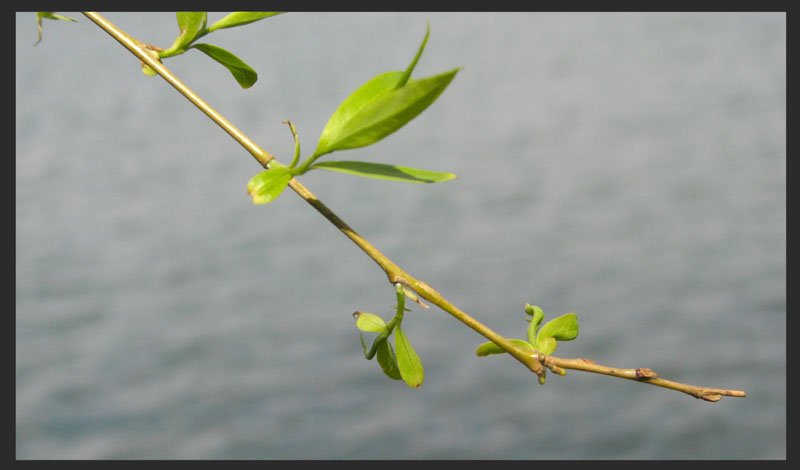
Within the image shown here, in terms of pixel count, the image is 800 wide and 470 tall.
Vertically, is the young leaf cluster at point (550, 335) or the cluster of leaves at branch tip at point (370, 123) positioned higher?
the cluster of leaves at branch tip at point (370, 123)

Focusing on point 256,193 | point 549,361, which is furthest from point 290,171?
point 549,361

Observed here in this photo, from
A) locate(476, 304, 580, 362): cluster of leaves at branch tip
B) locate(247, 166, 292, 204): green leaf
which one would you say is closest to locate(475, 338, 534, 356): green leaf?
locate(476, 304, 580, 362): cluster of leaves at branch tip

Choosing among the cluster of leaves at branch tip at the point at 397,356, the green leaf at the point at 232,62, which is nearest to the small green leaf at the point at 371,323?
the cluster of leaves at branch tip at the point at 397,356

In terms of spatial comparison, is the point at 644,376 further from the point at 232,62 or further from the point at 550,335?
the point at 232,62

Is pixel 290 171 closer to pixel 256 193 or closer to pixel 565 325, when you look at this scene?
pixel 256 193

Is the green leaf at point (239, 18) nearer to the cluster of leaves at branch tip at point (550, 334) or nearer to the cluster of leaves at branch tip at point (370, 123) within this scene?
the cluster of leaves at branch tip at point (370, 123)

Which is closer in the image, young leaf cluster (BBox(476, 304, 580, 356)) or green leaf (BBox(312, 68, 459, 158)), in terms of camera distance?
green leaf (BBox(312, 68, 459, 158))

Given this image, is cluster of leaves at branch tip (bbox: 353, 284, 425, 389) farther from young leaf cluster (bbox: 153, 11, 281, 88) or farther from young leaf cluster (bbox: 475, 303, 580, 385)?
young leaf cluster (bbox: 153, 11, 281, 88)

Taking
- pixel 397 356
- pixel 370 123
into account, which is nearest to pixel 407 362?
pixel 397 356
